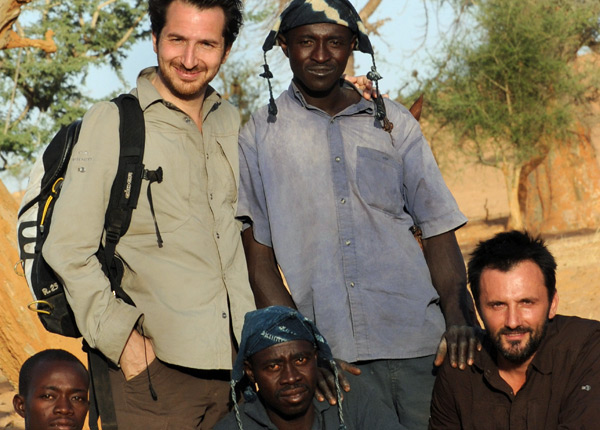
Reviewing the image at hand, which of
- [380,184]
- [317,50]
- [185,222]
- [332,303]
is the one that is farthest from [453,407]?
[317,50]

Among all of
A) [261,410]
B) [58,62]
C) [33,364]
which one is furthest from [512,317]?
[58,62]

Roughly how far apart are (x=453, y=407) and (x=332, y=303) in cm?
60

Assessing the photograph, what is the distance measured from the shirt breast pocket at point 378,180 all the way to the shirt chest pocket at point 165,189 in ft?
2.09

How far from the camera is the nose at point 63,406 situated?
11.6ft

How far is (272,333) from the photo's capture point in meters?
3.24

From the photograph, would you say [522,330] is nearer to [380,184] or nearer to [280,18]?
[380,184]

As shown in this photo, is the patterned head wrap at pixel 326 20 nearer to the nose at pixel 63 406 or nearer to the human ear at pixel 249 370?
the human ear at pixel 249 370

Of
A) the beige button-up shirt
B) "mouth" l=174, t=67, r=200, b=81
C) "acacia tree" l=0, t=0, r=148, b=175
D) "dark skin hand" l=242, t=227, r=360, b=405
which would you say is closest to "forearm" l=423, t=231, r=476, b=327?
"dark skin hand" l=242, t=227, r=360, b=405

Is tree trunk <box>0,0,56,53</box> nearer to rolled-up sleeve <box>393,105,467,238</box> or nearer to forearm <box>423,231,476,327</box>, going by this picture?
rolled-up sleeve <box>393,105,467,238</box>

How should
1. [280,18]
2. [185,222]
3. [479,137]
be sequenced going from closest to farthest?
[185,222]
[280,18]
[479,137]

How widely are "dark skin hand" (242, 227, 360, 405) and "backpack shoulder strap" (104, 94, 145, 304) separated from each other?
48 centimetres

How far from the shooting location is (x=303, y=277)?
3.41 metres

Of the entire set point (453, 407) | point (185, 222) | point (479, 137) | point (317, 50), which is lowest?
point (453, 407)

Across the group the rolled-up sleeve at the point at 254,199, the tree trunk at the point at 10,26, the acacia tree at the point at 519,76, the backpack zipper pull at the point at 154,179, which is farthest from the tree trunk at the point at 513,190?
the backpack zipper pull at the point at 154,179
